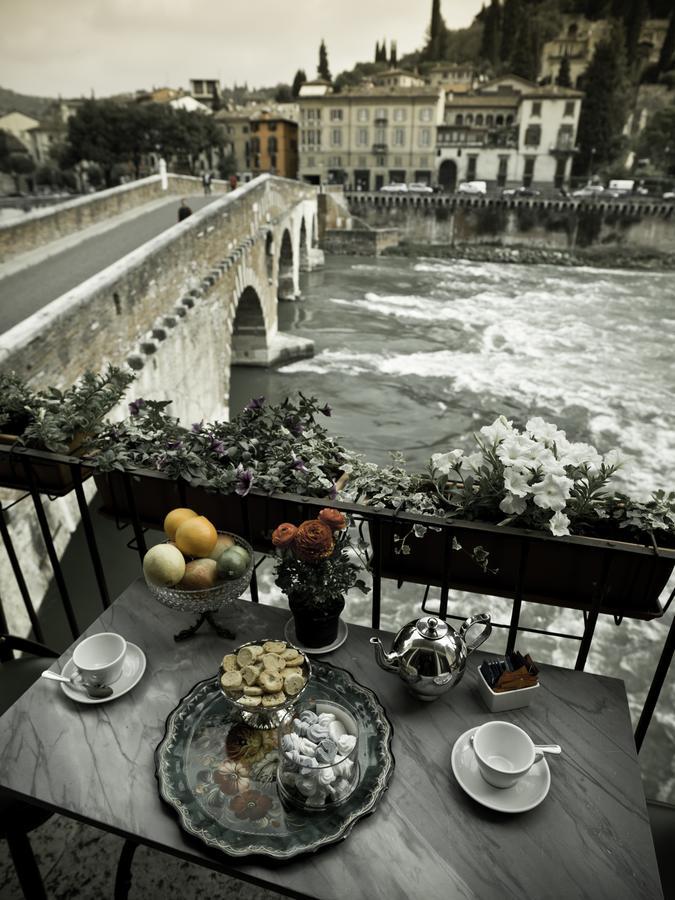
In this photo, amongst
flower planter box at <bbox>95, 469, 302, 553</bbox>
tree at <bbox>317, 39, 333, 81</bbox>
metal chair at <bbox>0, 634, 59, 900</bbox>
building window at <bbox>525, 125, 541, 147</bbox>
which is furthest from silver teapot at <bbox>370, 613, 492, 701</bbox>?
tree at <bbox>317, 39, 333, 81</bbox>

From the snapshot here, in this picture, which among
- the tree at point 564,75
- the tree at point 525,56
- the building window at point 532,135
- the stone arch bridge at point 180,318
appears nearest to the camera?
the stone arch bridge at point 180,318

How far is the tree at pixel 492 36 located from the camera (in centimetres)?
5738

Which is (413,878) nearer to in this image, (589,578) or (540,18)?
(589,578)

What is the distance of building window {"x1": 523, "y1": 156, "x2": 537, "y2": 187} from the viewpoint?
42.1m

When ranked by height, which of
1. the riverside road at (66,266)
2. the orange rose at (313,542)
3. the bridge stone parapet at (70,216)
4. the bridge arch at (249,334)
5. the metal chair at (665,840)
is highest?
the orange rose at (313,542)

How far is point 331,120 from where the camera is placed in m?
42.3

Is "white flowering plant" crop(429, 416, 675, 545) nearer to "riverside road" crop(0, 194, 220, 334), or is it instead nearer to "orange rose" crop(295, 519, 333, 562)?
"orange rose" crop(295, 519, 333, 562)

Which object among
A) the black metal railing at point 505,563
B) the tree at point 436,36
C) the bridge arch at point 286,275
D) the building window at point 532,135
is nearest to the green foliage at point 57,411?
the black metal railing at point 505,563

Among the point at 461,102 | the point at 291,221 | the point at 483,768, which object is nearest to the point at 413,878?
the point at 483,768

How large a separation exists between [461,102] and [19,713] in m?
50.8

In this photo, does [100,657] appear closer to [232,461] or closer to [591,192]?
[232,461]

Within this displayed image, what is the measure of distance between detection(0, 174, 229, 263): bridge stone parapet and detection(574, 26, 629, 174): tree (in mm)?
32239

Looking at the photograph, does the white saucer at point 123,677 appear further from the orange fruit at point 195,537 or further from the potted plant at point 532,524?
the potted plant at point 532,524

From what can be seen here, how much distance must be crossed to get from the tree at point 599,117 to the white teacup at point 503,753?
47213mm
